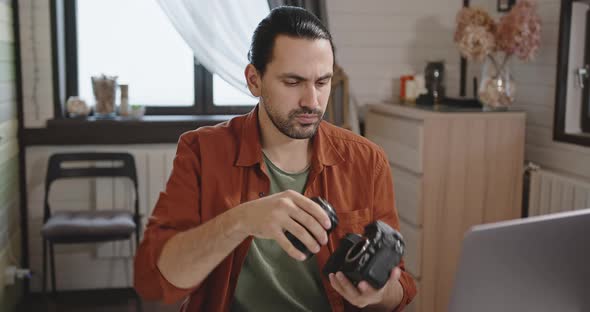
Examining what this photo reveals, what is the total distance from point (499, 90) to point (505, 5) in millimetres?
582

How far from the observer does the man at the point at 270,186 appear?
1.49 metres

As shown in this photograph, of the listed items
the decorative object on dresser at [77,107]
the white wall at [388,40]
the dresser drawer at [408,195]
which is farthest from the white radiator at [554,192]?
the decorative object on dresser at [77,107]

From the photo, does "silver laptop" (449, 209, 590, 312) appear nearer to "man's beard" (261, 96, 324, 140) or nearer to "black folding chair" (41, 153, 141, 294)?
"man's beard" (261, 96, 324, 140)

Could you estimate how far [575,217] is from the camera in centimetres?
91

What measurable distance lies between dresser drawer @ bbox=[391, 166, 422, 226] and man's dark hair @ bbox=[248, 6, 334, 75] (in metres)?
1.58

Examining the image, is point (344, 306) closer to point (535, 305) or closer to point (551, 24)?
point (535, 305)

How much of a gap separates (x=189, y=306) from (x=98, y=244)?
223cm

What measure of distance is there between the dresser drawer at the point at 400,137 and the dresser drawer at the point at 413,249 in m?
0.29

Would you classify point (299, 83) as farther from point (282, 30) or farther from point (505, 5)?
point (505, 5)

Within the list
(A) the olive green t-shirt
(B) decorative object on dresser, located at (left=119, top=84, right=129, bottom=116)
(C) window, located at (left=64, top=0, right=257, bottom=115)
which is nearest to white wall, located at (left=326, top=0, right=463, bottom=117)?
(C) window, located at (left=64, top=0, right=257, bottom=115)

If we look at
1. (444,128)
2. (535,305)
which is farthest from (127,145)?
(535,305)

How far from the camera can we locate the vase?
10.4 feet

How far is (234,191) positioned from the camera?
1.63 meters

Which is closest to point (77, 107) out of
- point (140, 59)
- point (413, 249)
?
point (140, 59)
